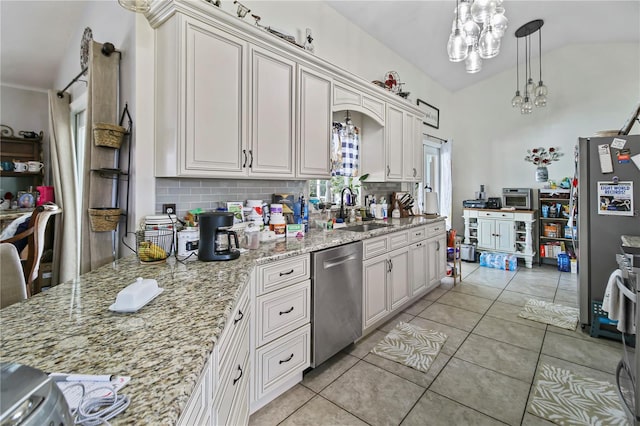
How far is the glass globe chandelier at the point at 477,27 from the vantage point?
205cm

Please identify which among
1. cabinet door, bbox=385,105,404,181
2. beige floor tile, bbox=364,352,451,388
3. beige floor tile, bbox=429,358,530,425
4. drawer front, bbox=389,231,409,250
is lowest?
beige floor tile, bbox=429,358,530,425

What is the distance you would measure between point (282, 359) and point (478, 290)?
3164 mm

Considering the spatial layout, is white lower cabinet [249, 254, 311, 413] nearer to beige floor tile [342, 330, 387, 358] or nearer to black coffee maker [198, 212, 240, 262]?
black coffee maker [198, 212, 240, 262]

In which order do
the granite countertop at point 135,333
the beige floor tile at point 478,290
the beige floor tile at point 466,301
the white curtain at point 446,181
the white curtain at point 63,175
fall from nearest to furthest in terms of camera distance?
1. the granite countertop at point 135,333
2. the white curtain at point 63,175
3. the beige floor tile at point 466,301
4. the beige floor tile at point 478,290
5. the white curtain at point 446,181

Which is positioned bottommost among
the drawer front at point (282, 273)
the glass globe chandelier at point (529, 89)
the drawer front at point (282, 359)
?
the drawer front at point (282, 359)

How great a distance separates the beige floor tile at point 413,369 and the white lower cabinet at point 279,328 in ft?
2.08

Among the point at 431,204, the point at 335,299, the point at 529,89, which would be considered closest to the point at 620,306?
the point at 335,299

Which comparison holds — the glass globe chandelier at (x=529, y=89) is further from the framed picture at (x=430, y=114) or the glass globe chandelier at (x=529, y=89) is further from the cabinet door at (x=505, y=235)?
the cabinet door at (x=505, y=235)

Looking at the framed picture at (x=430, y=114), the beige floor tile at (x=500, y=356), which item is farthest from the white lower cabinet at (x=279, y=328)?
the framed picture at (x=430, y=114)

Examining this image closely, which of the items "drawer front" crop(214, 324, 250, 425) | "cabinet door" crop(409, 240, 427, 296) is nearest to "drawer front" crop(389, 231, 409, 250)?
"cabinet door" crop(409, 240, 427, 296)

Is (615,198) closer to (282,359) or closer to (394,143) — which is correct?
(394,143)

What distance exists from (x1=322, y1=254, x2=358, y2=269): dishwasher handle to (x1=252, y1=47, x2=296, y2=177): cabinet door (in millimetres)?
774

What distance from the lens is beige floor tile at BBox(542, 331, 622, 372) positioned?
90.1 inches

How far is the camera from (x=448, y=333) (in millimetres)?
2771
